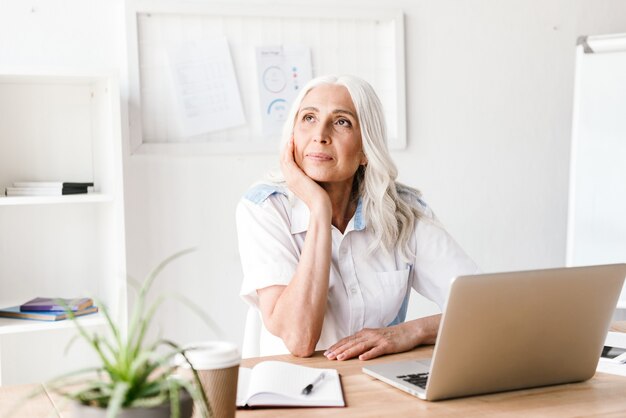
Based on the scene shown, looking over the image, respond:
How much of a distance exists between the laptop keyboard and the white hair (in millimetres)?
600

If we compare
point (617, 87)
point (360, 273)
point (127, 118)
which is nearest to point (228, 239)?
point (127, 118)

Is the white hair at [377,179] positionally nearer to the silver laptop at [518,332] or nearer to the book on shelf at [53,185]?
the silver laptop at [518,332]

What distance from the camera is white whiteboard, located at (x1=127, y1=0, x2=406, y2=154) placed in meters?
2.87

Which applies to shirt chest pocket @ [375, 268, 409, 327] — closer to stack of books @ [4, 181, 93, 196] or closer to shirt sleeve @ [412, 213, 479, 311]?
shirt sleeve @ [412, 213, 479, 311]

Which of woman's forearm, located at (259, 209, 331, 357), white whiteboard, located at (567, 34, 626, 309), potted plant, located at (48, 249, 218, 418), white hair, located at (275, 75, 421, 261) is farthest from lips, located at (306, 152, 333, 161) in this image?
white whiteboard, located at (567, 34, 626, 309)

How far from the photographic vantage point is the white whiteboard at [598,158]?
3.24 metres

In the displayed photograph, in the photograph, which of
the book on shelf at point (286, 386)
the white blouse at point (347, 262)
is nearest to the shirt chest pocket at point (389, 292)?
the white blouse at point (347, 262)

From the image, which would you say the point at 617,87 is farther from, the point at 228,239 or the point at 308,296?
the point at 308,296

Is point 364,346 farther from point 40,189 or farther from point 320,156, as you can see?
point 40,189

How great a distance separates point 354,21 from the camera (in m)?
3.21

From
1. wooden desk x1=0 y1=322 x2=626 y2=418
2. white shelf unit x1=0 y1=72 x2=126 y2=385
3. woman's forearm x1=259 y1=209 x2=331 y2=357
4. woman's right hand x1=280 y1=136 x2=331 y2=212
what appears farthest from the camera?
white shelf unit x1=0 y1=72 x2=126 y2=385

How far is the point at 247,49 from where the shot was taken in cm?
304

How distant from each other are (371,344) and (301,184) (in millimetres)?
547

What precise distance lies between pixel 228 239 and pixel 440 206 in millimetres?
957
